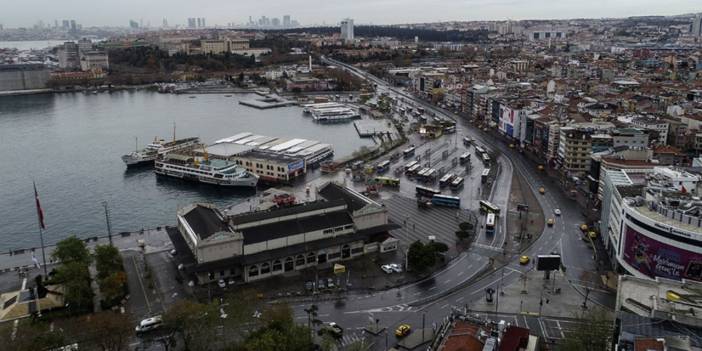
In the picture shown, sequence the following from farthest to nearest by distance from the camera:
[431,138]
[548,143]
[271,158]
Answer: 1. [431,138]
2. [548,143]
3. [271,158]

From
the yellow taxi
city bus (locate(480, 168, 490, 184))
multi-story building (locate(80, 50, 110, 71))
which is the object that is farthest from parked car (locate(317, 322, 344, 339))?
multi-story building (locate(80, 50, 110, 71))

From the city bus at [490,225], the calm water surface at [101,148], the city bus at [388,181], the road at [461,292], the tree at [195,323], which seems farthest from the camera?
the city bus at [388,181]

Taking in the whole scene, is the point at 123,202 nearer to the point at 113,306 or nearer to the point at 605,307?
the point at 113,306

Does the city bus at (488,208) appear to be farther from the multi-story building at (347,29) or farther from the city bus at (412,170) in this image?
the multi-story building at (347,29)

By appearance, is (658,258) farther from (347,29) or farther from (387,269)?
(347,29)

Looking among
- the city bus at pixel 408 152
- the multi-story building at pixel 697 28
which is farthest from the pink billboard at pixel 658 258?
the multi-story building at pixel 697 28

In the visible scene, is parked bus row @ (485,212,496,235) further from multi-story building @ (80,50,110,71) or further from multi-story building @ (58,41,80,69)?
multi-story building @ (58,41,80,69)

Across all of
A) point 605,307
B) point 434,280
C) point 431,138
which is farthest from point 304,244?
point 431,138
